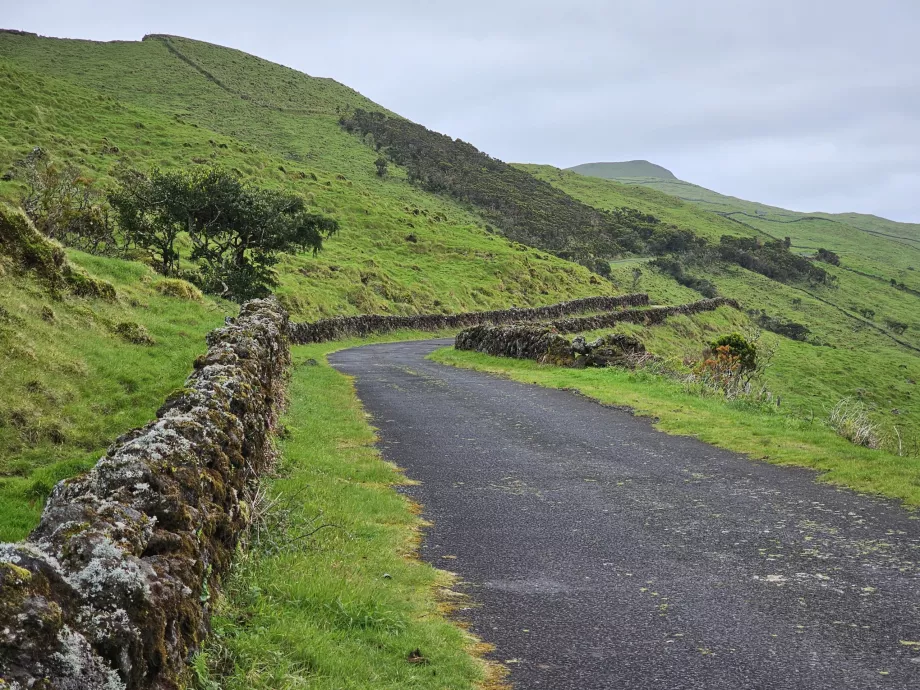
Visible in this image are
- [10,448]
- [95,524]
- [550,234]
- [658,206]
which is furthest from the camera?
[658,206]

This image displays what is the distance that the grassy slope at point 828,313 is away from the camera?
42.5 m

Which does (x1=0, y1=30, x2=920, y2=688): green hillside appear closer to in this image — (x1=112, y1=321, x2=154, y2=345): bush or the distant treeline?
(x1=112, y1=321, x2=154, y2=345): bush

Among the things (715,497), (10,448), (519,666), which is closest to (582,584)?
(519,666)

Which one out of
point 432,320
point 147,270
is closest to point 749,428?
point 147,270

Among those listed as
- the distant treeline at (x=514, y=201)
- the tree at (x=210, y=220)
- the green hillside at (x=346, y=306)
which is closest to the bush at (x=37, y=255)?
the green hillside at (x=346, y=306)

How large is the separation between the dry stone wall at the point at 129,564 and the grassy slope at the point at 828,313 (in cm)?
1425

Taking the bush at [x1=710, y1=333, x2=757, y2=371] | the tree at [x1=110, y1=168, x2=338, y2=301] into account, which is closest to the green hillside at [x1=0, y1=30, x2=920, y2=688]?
the bush at [x1=710, y1=333, x2=757, y2=371]

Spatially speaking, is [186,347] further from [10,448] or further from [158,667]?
[158,667]

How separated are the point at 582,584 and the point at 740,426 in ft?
29.7

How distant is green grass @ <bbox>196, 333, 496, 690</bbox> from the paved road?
402mm

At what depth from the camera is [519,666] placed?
535cm

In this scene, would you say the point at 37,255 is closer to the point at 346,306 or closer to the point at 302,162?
the point at 346,306

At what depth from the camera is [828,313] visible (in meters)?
100

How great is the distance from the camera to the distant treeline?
108m
